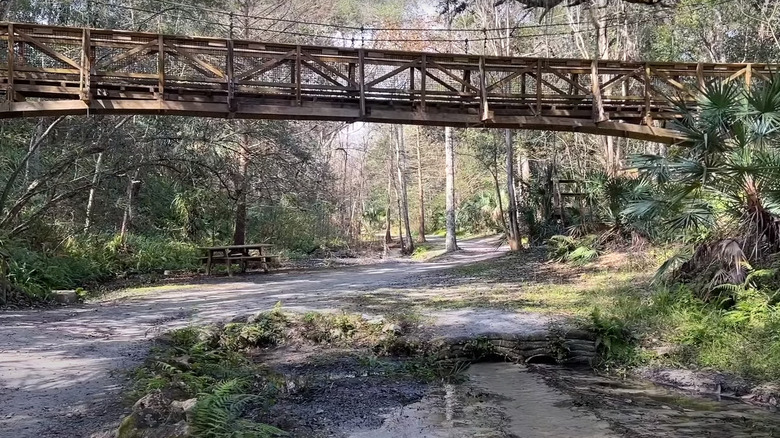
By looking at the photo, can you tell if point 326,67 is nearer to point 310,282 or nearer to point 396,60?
point 396,60

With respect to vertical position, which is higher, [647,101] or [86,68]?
[86,68]

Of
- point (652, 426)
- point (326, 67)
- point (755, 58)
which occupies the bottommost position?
point (652, 426)

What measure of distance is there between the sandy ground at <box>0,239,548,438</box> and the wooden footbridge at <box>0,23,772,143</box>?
351 cm

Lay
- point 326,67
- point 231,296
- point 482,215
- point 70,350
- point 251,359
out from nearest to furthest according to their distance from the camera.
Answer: point 70,350
point 251,359
point 326,67
point 231,296
point 482,215

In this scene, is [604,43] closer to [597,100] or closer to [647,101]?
[647,101]

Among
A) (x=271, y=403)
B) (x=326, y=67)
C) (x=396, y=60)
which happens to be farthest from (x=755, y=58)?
(x=271, y=403)

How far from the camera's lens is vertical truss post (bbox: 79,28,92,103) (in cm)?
1001

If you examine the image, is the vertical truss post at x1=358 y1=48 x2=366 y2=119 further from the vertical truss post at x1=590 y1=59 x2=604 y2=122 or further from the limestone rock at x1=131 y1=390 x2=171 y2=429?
the limestone rock at x1=131 y1=390 x2=171 y2=429

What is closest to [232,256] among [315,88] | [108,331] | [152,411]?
[315,88]

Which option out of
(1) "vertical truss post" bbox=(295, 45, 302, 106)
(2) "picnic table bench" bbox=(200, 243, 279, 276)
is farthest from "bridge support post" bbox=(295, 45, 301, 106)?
(2) "picnic table bench" bbox=(200, 243, 279, 276)

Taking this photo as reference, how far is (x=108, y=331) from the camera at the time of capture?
855 centimetres

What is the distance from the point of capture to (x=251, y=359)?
7.85 m

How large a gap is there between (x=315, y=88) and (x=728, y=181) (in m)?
7.05

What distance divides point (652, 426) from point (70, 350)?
6.54 meters
